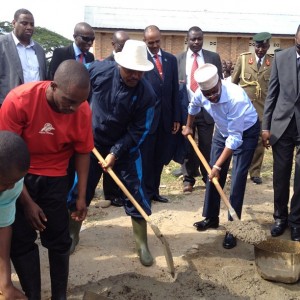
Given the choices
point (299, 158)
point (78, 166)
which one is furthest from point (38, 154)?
point (299, 158)

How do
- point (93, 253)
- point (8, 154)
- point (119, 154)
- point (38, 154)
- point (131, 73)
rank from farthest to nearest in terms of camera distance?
1. point (93, 253)
2. point (119, 154)
3. point (131, 73)
4. point (38, 154)
5. point (8, 154)

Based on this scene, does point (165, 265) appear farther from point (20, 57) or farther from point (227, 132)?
point (20, 57)

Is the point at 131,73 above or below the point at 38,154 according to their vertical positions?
above

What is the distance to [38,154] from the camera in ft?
9.46

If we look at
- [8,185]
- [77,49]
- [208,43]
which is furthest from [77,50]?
[208,43]

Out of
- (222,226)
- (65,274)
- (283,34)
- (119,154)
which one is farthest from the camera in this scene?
(283,34)

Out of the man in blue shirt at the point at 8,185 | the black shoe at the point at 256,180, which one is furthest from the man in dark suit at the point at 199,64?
the man in blue shirt at the point at 8,185

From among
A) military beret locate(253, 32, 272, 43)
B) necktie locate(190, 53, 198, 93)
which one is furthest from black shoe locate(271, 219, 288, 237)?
military beret locate(253, 32, 272, 43)

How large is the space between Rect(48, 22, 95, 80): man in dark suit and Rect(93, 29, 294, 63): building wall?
1778 centimetres

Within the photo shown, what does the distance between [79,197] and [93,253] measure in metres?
1.19

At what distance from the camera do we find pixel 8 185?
2.24 metres

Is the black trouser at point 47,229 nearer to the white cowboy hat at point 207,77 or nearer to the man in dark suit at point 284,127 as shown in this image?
the white cowboy hat at point 207,77

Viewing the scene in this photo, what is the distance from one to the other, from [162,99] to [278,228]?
1994 millimetres

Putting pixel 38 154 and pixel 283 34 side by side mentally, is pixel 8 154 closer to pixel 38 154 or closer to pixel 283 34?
pixel 38 154
